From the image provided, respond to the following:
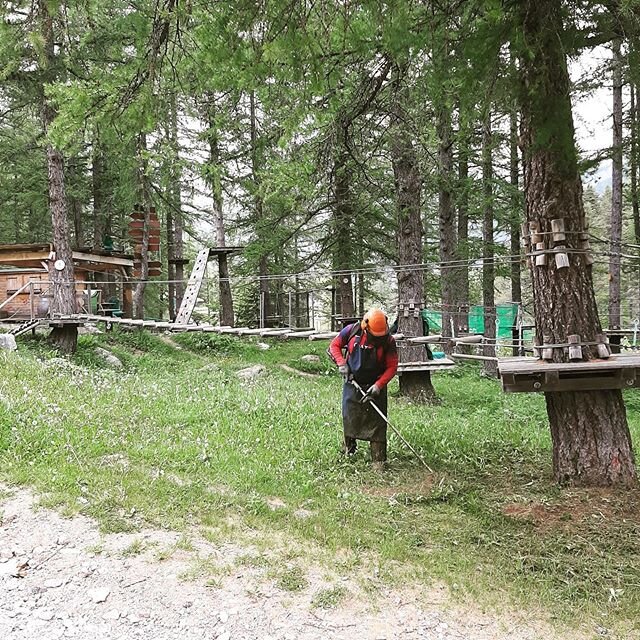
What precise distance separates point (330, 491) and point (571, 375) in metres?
2.34

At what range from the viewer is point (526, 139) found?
4.80 m

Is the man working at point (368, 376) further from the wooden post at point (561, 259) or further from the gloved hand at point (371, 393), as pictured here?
the wooden post at point (561, 259)

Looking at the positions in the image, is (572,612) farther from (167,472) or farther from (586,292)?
(167,472)

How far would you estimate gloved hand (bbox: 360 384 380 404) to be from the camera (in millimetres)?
5762

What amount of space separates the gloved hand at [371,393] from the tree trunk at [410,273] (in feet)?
14.3

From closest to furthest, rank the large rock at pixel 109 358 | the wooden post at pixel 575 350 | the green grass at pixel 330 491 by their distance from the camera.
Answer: the green grass at pixel 330 491, the wooden post at pixel 575 350, the large rock at pixel 109 358

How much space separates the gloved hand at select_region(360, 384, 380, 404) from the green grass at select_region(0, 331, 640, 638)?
74 cm

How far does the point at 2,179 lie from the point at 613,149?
776 inches

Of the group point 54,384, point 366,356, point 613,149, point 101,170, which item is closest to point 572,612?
point 366,356

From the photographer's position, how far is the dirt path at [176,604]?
10.2ft

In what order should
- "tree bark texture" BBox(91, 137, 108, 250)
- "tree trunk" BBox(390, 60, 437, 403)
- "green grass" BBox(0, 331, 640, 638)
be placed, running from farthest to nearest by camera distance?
"tree bark texture" BBox(91, 137, 108, 250) < "tree trunk" BBox(390, 60, 437, 403) < "green grass" BBox(0, 331, 640, 638)

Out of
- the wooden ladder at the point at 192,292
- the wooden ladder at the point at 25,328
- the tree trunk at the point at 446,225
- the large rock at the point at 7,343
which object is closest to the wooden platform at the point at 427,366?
the tree trunk at the point at 446,225

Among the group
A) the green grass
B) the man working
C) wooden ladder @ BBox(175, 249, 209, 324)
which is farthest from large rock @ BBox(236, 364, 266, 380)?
the man working

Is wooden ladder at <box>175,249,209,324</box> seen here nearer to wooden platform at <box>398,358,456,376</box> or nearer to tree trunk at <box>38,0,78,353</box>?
tree trunk at <box>38,0,78,353</box>
